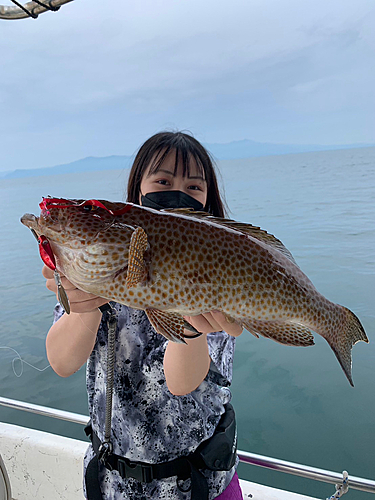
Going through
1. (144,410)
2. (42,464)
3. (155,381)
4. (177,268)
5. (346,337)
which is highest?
(177,268)

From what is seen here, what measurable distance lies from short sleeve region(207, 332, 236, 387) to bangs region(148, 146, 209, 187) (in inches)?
32.1

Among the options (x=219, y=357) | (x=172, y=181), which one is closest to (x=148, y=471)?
(x=219, y=357)

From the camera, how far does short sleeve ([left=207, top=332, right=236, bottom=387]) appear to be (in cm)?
175

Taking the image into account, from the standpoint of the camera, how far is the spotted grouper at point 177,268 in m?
1.08

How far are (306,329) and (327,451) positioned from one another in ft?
14.3

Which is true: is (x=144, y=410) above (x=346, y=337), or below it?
below

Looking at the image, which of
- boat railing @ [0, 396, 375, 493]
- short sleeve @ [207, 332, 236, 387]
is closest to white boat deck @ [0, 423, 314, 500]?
boat railing @ [0, 396, 375, 493]

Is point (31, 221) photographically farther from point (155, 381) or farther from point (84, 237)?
point (155, 381)

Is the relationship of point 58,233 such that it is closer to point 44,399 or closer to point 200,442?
point 200,442

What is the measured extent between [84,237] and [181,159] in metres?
0.80

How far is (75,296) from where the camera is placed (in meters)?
1.22

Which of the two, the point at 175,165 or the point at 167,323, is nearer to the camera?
the point at 167,323

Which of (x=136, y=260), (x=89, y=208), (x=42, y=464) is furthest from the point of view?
(x=42, y=464)

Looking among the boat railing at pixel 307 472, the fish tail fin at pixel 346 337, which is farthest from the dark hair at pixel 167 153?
the boat railing at pixel 307 472
